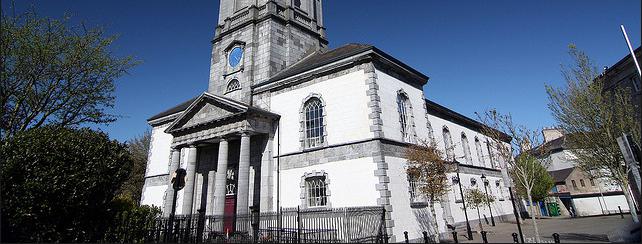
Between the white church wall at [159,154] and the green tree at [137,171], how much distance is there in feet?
29.4

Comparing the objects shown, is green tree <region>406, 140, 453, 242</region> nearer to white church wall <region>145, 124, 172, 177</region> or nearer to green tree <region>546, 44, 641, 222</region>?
green tree <region>546, 44, 641, 222</region>

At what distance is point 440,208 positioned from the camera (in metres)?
17.8

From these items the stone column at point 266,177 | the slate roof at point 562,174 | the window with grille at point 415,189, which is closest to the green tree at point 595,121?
the window with grille at point 415,189

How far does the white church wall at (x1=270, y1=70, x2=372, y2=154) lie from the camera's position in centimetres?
1642

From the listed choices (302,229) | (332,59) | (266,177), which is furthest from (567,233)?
(266,177)

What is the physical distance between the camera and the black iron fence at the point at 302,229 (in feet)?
44.2

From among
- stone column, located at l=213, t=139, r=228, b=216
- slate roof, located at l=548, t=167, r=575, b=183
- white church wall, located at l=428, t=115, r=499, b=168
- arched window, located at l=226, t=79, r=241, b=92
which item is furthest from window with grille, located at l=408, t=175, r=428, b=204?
slate roof, located at l=548, t=167, r=575, b=183

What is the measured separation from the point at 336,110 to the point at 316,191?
14.8 feet

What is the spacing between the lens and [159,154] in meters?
26.3

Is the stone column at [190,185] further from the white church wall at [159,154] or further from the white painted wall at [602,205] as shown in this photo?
the white painted wall at [602,205]

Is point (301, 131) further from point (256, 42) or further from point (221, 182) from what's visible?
point (256, 42)

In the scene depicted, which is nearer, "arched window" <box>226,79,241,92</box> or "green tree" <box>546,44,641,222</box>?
"green tree" <box>546,44,641,222</box>

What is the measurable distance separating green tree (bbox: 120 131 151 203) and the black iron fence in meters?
23.4

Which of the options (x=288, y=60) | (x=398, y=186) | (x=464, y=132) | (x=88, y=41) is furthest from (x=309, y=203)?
(x=464, y=132)
